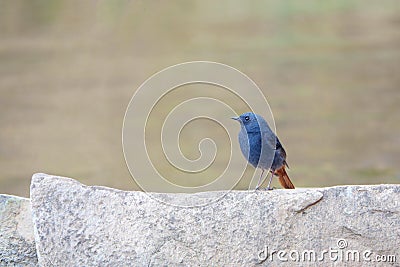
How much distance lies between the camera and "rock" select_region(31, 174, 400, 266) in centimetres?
291

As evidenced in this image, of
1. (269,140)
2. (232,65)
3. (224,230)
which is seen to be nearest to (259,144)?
(269,140)

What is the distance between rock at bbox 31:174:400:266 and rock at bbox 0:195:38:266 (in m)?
0.19

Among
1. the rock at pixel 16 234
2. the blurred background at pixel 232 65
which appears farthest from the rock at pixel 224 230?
the blurred background at pixel 232 65

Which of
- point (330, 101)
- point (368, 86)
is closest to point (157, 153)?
point (330, 101)

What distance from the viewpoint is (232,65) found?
964cm

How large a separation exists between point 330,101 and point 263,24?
4.51 m

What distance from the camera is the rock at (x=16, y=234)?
3121 millimetres

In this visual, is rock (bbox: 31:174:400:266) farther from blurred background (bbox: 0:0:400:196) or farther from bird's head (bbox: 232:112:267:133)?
blurred background (bbox: 0:0:400:196)

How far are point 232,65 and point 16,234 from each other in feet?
21.9

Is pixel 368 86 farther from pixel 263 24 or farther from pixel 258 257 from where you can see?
pixel 258 257

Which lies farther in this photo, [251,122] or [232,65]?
[232,65]

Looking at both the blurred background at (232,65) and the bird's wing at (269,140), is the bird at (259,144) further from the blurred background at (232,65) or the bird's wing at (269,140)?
the blurred background at (232,65)

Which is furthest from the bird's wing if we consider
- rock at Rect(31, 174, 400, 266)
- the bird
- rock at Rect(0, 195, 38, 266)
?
rock at Rect(0, 195, 38, 266)

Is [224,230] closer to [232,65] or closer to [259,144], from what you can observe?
[259,144]
